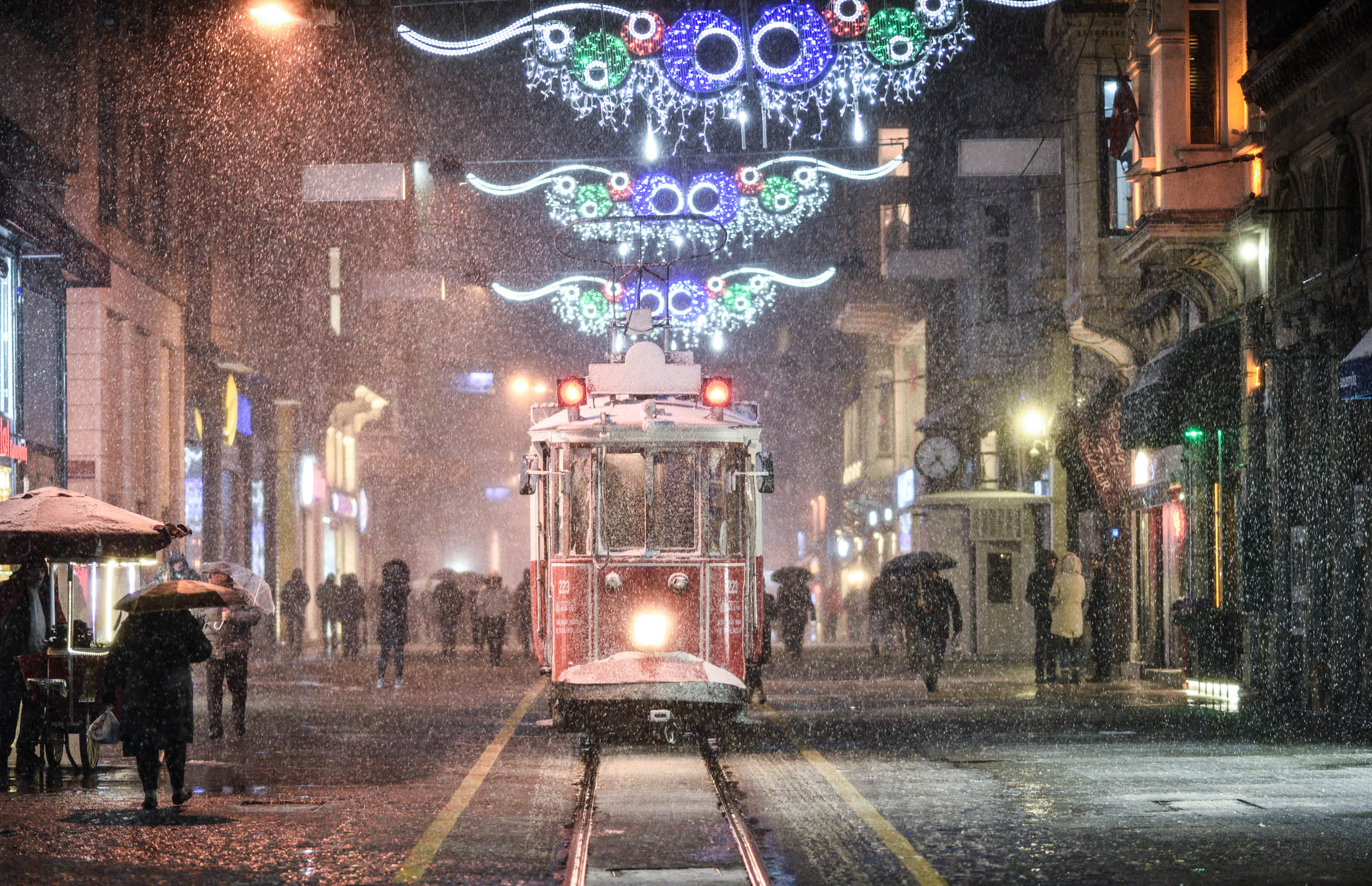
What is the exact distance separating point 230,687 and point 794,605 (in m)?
19.0

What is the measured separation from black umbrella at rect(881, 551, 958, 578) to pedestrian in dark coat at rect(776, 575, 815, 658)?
4639mm

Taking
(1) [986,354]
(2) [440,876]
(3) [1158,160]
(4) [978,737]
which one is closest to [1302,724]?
(4) [978,737]

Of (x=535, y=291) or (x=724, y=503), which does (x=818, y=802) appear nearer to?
(x=724, y=503)

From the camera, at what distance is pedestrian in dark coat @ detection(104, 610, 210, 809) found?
1165 cm

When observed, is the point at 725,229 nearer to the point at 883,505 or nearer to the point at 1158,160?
the point at 1158,160

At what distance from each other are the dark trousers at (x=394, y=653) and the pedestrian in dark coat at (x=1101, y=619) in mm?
9939

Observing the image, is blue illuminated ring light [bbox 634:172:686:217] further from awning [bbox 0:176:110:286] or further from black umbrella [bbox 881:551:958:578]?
awning [bbox 0:176:110:286]

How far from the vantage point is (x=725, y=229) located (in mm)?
22219

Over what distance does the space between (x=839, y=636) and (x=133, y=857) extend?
46538 mm

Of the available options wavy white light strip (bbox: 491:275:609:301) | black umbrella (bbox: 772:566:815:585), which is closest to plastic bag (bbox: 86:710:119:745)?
wavy white light strip (bbox: 491:275:609:301)

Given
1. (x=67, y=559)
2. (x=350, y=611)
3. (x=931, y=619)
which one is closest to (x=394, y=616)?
(x=931, y=619)

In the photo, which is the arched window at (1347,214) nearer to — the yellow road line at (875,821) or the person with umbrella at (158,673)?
the yellow road line at (875,821)

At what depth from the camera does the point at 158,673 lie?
465 inches

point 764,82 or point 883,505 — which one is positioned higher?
point 764,82
